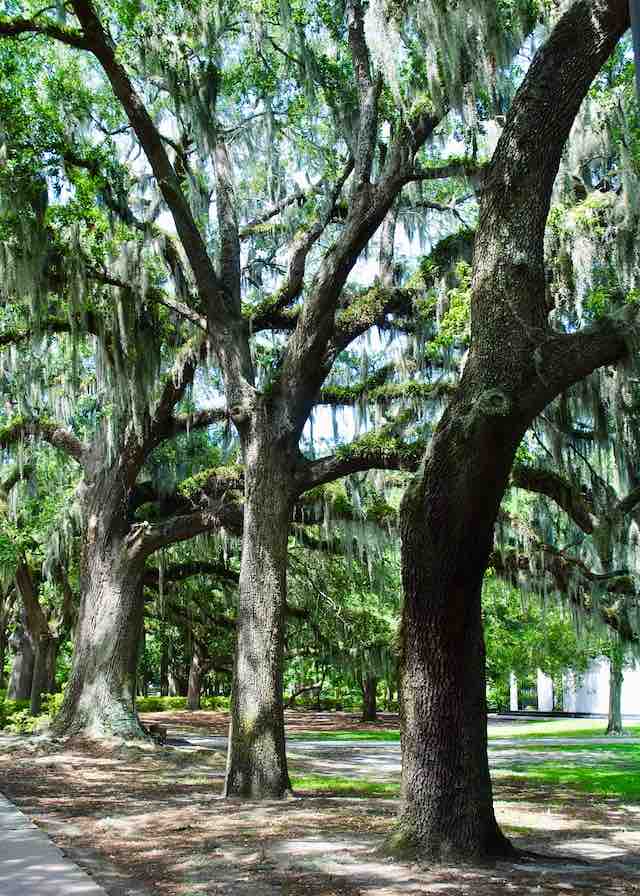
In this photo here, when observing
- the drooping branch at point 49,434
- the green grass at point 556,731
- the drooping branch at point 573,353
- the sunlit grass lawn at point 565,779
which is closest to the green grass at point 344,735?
the green grass at point 556,731

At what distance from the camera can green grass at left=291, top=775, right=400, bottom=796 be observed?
30.9 ft

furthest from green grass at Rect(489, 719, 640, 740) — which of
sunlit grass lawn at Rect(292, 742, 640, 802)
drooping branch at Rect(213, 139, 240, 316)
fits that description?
drooping branch at Rect(213, 139, 240, 316)

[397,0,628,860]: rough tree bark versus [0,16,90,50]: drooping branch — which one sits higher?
[0,16,90,50]: drooping branch

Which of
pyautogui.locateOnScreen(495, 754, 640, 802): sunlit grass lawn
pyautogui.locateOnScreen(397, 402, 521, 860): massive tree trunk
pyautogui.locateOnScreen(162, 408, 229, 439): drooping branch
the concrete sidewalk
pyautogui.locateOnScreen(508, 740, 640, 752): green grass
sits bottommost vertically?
pyautogui.locateOnScreen(508, 740, 640, 752): green grass

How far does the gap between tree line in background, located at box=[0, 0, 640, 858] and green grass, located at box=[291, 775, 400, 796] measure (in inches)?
42.2

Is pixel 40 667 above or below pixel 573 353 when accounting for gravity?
below

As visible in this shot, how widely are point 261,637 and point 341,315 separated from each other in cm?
439

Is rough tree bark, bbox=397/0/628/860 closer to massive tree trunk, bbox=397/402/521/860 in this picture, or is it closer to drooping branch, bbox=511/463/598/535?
massive tree trunk, bbox=397/402/521/860

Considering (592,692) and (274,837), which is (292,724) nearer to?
(592,692)

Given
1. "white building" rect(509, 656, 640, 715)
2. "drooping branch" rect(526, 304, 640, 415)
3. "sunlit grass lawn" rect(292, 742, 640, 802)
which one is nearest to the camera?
"drooping branch" rect(526, 304, 640, 415)

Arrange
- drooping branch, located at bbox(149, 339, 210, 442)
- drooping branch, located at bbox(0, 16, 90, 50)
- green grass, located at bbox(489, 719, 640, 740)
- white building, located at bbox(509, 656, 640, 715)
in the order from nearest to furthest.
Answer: drooping branch, located at bbox(0, 16, 90, 50) → drooping branch, located at bbox(149, 339, 210, 442) → green grass, located at bbox(489, 719, 640, 740) → white building, located at bbox(509, 656, 640, 715)

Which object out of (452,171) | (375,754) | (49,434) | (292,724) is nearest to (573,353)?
(452,171)

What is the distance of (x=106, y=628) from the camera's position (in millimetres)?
13453

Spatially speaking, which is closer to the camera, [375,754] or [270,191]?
[270,191]
